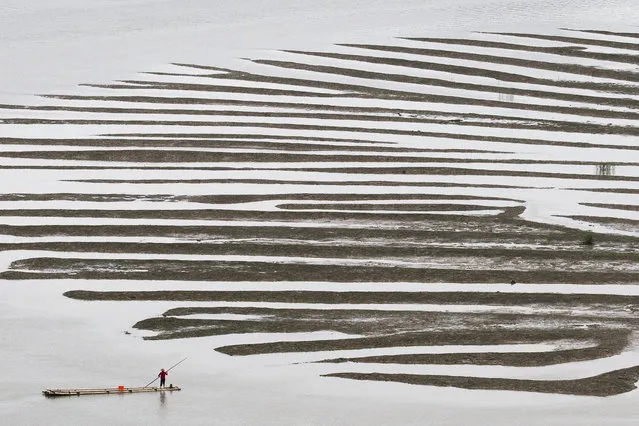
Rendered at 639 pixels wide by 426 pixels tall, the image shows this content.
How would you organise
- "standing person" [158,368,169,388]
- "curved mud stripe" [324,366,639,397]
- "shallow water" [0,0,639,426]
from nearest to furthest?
"shallow water" [0,0,639,426] → "standing person" [158,368,169,388] → "curved mud stripe" [324,366,639,397]

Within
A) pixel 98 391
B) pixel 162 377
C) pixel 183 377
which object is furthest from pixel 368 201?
pixel 98 391

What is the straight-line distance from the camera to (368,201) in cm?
4597

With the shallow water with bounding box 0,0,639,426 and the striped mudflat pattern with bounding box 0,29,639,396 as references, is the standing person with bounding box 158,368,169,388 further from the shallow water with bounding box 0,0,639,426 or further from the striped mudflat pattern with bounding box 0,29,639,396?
the striped mudflat pattern with bounding box 0,29,639,396

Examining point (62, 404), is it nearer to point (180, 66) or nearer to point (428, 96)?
point (428, 96)

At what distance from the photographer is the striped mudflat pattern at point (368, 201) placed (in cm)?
3597

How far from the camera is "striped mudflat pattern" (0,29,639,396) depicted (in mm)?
35969

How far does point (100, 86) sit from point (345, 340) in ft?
92.6

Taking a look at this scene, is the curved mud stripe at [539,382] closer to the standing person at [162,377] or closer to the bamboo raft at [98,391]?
the standing person at [162,377]

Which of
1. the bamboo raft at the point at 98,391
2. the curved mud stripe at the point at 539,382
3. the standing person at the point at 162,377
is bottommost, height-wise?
the curved mud stripe at the point at 539,382

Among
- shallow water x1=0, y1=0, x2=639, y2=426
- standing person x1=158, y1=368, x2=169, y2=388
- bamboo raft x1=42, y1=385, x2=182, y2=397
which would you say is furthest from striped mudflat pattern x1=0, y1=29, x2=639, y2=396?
bamboo raft x1=42, y1=385, x2=182, y2=397

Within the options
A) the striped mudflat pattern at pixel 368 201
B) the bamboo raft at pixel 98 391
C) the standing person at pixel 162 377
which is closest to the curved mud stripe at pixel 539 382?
the striped mudflat pattern at pixel 368 201

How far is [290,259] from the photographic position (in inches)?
1606

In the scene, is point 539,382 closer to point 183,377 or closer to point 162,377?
point 183,377

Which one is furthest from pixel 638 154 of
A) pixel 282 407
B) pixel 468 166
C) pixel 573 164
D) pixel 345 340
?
pixel 282 407
